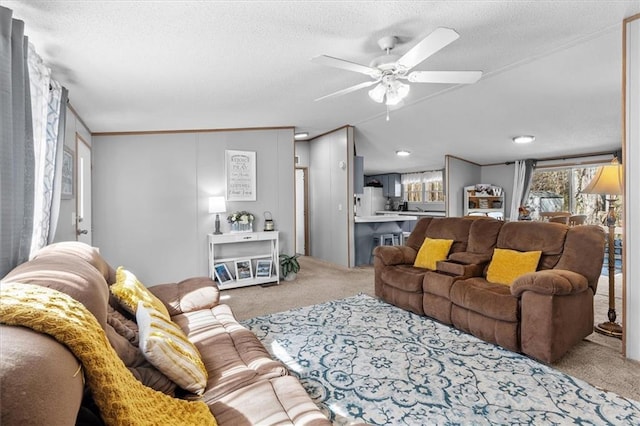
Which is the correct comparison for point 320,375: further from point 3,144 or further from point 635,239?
point 635,239

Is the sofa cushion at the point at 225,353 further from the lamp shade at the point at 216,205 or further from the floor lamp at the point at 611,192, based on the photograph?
the floor lamp at the point at 611,192

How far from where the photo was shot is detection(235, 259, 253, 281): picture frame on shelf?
4961 millimetres

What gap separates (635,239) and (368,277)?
3379 mm

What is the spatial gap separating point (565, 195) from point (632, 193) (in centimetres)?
562

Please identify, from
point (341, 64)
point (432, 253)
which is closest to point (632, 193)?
point (432, 253)

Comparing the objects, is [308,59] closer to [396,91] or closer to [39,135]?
[396,91]

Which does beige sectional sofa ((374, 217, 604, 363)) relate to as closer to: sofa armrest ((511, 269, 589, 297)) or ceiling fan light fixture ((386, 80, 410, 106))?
sofa armrest ((511, 269, 589, 297))

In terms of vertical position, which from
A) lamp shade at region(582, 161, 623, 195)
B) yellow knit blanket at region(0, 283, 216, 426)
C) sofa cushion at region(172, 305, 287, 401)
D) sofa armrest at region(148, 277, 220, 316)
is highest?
lamp shade at region(582, 161, 623, 195)

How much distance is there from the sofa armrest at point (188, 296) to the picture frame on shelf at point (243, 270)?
2143mm

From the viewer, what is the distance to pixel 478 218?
12.8 feet

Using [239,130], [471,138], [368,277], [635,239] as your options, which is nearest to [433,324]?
[635,239]

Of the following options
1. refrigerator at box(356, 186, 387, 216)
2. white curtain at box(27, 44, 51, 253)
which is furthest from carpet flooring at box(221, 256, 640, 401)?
refrigerator at box(356, 186, 387, 216)

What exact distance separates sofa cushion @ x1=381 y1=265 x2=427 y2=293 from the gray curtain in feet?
10.4

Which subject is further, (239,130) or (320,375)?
(239,130)
